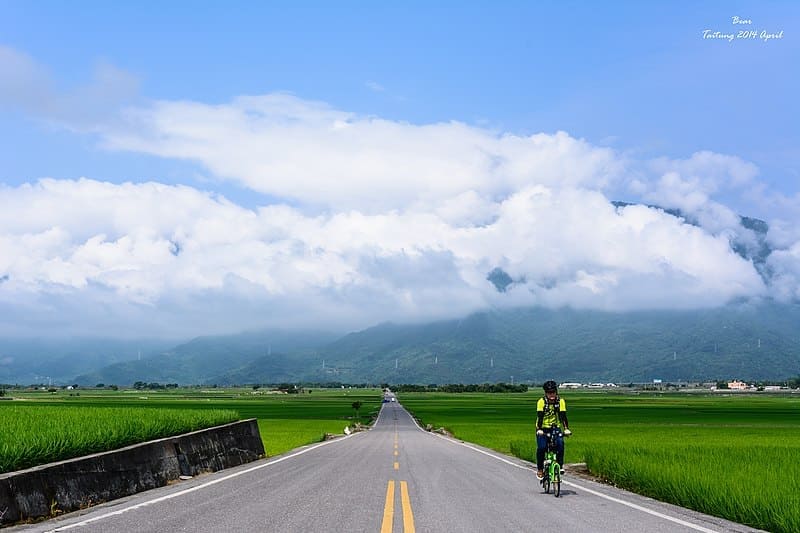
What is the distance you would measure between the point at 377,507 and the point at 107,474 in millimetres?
5627

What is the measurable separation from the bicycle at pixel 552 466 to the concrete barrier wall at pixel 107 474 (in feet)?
28.7

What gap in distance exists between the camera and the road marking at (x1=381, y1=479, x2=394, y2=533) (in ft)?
37.2

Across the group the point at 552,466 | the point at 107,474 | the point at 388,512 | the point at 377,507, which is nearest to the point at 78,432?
the point at 107,474

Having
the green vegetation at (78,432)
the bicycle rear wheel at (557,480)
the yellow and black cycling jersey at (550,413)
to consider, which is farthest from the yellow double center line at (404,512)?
the green vegetation at (78,432)

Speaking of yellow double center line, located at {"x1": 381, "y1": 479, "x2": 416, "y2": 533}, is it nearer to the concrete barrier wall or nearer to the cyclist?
the cyclist

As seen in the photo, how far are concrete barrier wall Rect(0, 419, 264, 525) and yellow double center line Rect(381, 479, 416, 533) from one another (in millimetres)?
5468

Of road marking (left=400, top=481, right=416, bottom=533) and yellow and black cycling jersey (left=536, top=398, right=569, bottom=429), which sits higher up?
yellow and black cycling jersey (left=536, top=398, right=569, bottom=429)

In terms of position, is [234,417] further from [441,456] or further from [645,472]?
[645,472]

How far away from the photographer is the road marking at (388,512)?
11352 millimetres

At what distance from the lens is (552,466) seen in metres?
16.3

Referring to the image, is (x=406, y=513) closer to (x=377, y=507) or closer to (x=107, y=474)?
(x=377, y=507)

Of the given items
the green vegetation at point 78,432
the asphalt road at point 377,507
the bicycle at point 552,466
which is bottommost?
the asphalt road at point 377,507

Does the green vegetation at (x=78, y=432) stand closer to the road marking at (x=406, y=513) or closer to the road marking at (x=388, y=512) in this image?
the road marking at (x=388, y=512)

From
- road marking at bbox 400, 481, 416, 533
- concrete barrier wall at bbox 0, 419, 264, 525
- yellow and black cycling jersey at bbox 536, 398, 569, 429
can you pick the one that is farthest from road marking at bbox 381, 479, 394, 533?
concrete barrier wall at bbox 0, 419, 264, 525
